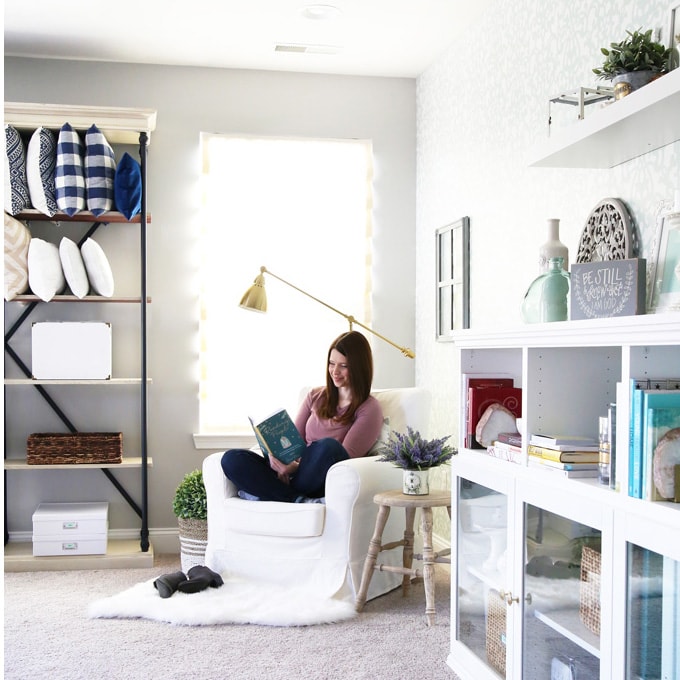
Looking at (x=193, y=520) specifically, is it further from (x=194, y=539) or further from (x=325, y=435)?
(x=325, y=435)

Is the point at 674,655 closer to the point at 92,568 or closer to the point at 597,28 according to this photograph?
the point at 597,28

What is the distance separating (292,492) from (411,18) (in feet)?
7.29

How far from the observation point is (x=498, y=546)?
95.3 inches

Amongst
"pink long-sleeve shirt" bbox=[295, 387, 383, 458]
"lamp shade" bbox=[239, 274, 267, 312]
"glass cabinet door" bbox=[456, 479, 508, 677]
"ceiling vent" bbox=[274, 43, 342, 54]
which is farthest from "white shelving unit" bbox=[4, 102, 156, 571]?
"glass cabinet door" bbox=[456, 479, 508, 677]

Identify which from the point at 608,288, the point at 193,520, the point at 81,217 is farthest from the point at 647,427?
the point at 81,217

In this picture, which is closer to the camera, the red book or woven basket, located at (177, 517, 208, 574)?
the red book

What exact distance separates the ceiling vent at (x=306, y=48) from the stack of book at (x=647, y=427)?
3047 mm

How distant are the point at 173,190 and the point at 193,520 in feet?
5.86

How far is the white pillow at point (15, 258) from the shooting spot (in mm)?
4043

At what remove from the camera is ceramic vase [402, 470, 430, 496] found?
329cm

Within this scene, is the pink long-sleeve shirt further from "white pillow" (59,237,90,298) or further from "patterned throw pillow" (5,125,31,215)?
"patterned throw pillow" (5,125,31,215)

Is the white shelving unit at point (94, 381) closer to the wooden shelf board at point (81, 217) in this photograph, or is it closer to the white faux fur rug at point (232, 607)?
the wooden shelf board at point (81, 217)

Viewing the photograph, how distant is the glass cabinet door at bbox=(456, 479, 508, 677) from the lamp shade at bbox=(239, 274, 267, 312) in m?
1.82

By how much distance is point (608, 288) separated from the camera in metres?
2.10
